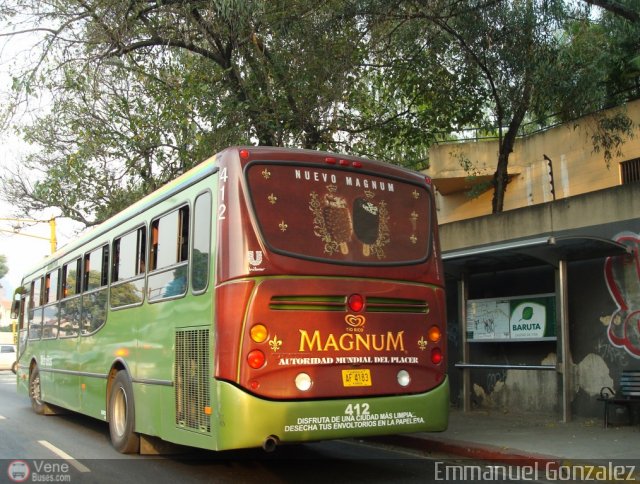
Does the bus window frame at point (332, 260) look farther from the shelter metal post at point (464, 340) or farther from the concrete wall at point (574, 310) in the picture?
the shelter metal post at point (464, 340)

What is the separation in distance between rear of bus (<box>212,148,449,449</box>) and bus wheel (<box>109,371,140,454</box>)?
2.54 m

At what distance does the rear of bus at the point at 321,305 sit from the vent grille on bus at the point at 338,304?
12mm

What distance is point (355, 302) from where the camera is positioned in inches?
266

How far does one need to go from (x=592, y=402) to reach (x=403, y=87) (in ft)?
25.6

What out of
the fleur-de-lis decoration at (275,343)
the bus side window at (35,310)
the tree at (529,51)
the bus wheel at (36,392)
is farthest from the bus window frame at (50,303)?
the tree at (529,51)

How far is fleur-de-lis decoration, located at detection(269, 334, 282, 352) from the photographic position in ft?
20.6

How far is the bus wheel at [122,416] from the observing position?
329 inches

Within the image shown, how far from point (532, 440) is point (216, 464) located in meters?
4.04

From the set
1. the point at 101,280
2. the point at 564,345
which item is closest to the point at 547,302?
the point at 564,345

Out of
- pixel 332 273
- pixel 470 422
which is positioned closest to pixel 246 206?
pixel 332 273

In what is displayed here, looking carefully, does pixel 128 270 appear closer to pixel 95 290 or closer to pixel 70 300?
pixel 95 290

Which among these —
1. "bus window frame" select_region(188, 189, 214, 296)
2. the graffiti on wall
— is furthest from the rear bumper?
the graffiti on wall

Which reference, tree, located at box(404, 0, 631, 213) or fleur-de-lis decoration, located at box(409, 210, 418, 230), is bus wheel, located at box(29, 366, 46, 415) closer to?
fleur-de-lis decoration, located at box(409, 210, 418, 230)

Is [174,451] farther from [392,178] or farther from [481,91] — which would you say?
[481,91]
